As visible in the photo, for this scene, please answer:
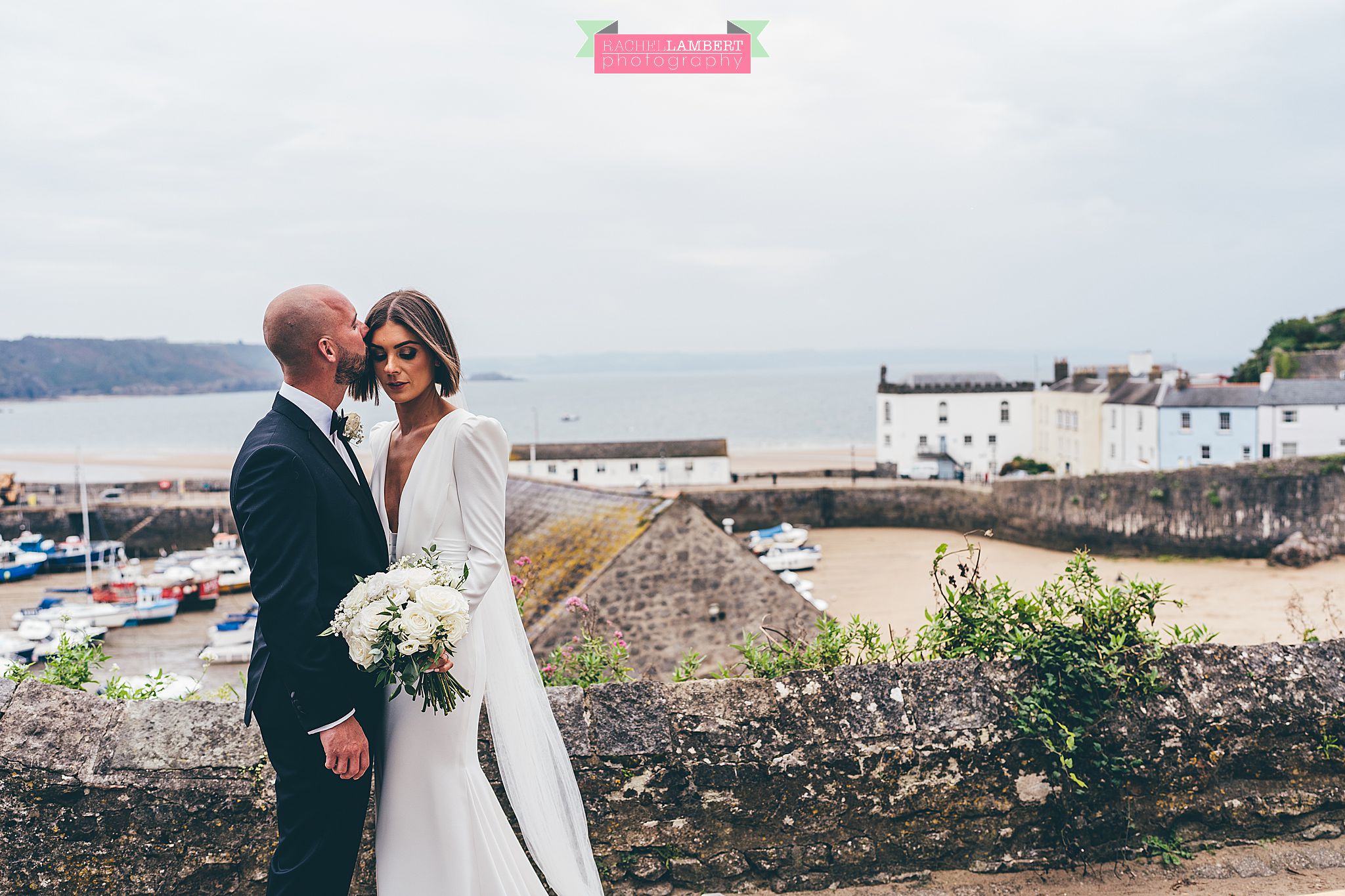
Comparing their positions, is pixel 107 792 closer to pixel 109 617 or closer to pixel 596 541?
pixel 596 541

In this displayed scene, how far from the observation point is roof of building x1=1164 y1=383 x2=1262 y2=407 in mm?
41969

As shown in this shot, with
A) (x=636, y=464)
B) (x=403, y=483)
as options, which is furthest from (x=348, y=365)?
(x=636, y=464)

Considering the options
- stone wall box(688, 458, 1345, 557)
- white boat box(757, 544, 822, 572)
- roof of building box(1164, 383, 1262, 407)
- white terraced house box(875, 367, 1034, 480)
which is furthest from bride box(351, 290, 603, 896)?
white terraced house box(875, 367, 1034, 480)

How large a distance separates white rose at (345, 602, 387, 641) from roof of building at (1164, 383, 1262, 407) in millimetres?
47191

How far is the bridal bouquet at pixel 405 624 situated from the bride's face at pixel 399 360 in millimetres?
590

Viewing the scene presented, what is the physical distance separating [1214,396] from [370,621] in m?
48.2

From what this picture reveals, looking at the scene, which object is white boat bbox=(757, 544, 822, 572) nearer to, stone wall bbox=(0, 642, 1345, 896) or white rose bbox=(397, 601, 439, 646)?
stone wall bbox=(0, 642, 1345, 896)

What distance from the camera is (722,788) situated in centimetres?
316

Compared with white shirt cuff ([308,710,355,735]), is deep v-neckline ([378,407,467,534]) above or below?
above

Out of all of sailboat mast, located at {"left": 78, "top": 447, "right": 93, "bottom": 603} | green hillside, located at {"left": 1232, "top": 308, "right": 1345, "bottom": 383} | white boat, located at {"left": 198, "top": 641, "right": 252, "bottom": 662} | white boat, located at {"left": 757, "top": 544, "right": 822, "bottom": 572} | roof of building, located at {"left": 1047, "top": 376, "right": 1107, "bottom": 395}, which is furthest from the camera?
green hillside, located at {"left": 1232, "top": 308, "right": 1345, "bottom": 383}

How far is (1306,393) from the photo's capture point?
41.5 metres

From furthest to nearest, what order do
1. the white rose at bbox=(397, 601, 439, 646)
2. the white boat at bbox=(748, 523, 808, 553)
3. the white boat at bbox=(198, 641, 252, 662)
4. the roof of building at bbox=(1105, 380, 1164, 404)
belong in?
1. the roof of building at bbox=(1105, 380, 1164, 404)
2. the white boat at bbox=(748, 523, 808, 553)
3. the white boat at bbox=(198, 641, 252, 662)
4. the white rose at bbox=(397, 601, 439, 646)

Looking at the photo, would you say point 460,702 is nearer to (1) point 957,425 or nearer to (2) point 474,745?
(2) point 474,745

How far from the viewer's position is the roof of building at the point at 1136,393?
44.0m
